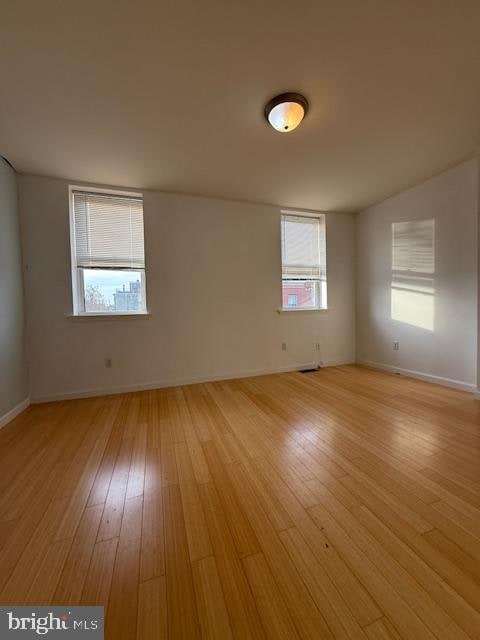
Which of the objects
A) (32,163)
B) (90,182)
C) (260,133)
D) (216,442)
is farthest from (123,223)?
(216,442)

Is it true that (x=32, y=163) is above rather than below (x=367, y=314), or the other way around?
above

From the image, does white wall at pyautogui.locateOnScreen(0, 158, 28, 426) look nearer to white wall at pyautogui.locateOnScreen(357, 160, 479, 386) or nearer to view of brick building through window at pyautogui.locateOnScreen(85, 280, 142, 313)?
view of brick building through window at pyautogui.locateOnScreen(85, 280, 142, 313)

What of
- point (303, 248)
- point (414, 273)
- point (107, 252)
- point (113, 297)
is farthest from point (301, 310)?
point (107, 252)

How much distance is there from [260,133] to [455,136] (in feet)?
6.32

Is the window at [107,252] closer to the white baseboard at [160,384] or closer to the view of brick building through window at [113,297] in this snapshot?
the view of brick building through window at [113,297]

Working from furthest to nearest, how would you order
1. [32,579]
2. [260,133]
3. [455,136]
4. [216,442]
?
1. [455,136]
2. [260,133]
3. [216,442]
4. [32,579]

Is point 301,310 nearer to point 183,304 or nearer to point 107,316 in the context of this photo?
point 183,304

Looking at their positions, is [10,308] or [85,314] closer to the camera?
[10,308]

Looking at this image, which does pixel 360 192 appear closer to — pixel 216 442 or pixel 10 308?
pixel 216 442

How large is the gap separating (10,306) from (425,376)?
490 cm

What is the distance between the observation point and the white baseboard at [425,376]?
2894mm

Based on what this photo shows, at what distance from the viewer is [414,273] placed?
3365 millimetres

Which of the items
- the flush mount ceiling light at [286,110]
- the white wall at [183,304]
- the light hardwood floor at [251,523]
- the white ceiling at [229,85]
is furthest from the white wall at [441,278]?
the flush mount ceiling light at [286,110]

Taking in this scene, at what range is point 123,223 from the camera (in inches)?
123
